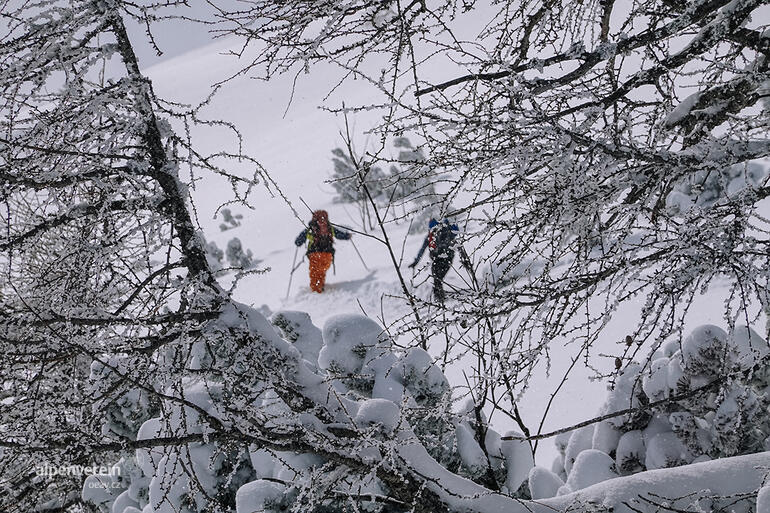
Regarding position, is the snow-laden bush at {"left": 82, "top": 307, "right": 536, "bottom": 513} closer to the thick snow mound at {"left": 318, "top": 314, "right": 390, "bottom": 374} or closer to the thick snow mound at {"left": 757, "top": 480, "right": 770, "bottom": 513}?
the thick snow mound at {"left": 318, "top": 314, "right": 390, "bottom": 374}

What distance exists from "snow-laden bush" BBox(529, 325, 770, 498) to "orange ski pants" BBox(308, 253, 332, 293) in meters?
8.33

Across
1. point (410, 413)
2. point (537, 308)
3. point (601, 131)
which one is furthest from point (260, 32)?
point (410, 413)

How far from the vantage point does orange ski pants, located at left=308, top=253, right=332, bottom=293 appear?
1205 centimetres

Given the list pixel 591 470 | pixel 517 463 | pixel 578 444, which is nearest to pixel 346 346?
pixel 517 463

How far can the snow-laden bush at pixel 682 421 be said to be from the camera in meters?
3.63

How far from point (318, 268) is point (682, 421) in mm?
9056

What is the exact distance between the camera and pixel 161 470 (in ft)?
13.2

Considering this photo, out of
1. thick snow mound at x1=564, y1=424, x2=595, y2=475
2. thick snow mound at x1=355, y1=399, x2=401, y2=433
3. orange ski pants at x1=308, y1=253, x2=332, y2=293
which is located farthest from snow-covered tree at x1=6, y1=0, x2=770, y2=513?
orange ski pants at x1=308, y1=253, x2=332, y2=293

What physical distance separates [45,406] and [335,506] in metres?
1.74

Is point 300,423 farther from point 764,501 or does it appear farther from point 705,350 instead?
point 705,350

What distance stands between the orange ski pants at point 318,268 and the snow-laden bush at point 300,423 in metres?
6.84

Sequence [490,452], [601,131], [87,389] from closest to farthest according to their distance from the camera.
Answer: [601,131] < [87,389] < [490,452]

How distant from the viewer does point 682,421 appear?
12.7 ft

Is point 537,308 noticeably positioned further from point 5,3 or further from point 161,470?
point 161,470
